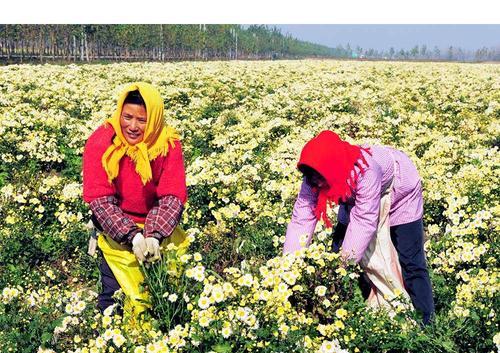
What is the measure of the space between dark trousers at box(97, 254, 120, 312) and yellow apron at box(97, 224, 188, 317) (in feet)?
0.64

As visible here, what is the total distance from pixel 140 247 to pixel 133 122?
2.91ft

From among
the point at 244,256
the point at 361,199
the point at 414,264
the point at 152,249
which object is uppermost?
the point at 361,199

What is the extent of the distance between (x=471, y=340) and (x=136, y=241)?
243 centimetres

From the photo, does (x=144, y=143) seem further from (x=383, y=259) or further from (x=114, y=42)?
(x=114, y=42)

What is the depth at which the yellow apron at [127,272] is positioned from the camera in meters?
3.37

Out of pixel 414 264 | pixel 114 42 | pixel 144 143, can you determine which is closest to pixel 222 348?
pixel 144 143

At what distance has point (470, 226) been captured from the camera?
4656mm

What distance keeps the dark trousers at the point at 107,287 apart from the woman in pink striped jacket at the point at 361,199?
1.38 m

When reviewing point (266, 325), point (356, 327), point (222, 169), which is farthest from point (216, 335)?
point (222, 169)

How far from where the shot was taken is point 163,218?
344cm

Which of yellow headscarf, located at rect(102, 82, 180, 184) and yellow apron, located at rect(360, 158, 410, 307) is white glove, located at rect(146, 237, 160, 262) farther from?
yellow apron, located at rect(360, 158, 410, 307)

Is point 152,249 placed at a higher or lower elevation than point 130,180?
lower

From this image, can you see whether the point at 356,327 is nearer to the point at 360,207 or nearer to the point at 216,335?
the point at 360,207

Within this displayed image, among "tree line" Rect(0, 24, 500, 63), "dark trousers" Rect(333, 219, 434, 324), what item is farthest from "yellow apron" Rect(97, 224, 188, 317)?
"tree line" Rect(0, 24, 500, 63)
